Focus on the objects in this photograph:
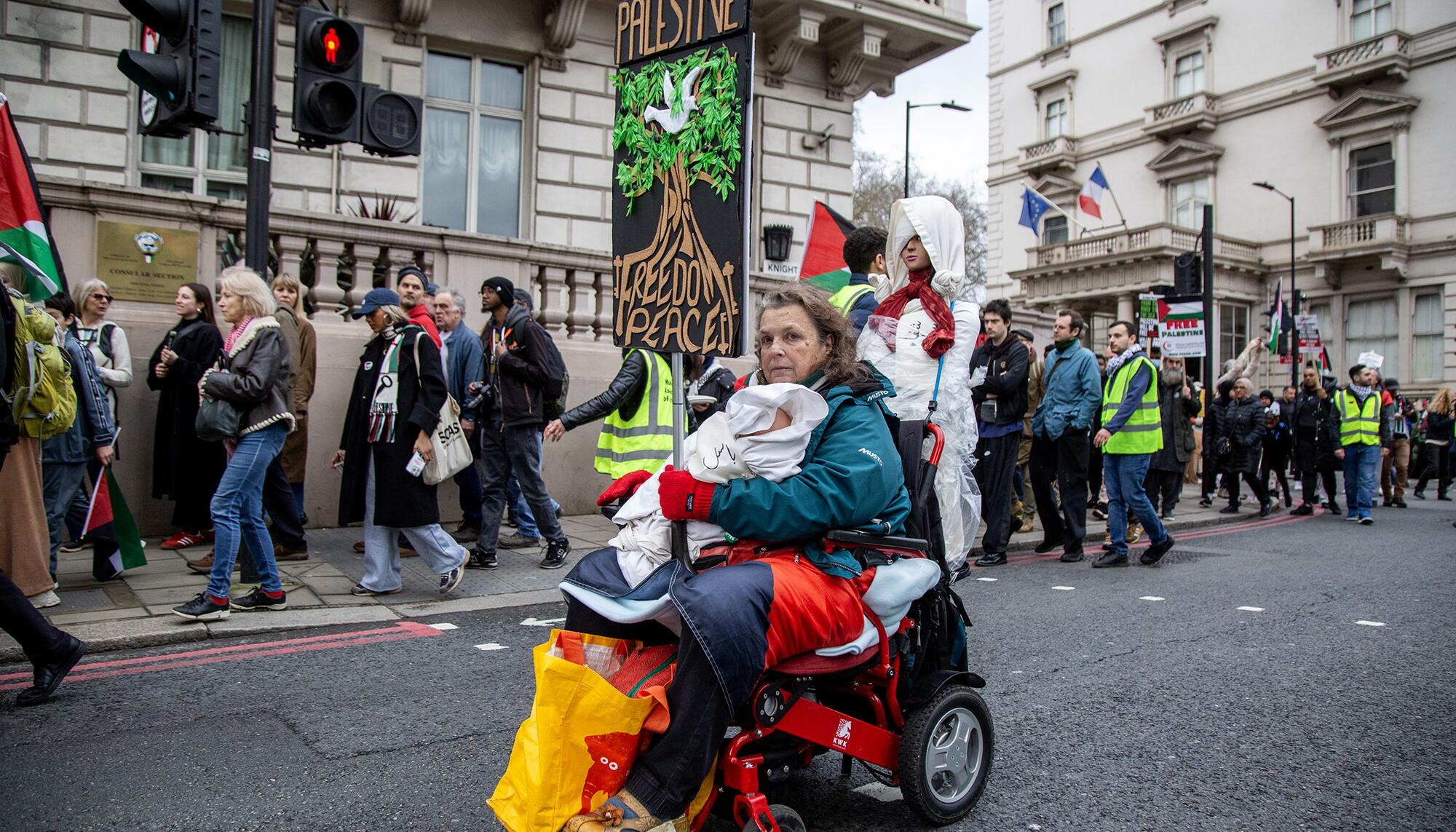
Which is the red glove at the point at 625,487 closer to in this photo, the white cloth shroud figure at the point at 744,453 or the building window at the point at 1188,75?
the white cloth shroud figure at the point at 744,453

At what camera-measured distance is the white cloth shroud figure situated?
8.89 feet

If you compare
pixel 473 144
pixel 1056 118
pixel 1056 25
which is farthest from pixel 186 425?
pixel 1056 25

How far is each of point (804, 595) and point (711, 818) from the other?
3.16ft

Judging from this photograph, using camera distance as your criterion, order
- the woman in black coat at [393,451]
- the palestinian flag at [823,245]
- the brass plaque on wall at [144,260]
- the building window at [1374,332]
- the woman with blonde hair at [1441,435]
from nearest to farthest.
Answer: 1. the woman in black coat at [393,451]
2. the brass plaque on wall at [144,260]
3. the palestinian flag at [823,245]
4. the woman with blonde hair at [1441,435]
5. the building window at [1374,332]

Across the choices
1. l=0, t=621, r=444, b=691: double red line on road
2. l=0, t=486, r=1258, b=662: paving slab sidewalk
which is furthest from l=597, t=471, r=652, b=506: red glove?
l=0, t=486, r=1258, b=662: paving slab sidewalk

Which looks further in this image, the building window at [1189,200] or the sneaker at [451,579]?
the building window at [1189,200]

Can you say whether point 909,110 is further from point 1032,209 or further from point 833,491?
point 833,491

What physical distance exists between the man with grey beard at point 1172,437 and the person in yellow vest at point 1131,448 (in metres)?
2.43

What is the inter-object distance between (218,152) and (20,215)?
24.7 feet

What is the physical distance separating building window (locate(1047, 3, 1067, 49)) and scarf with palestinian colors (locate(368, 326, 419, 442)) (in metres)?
42.2

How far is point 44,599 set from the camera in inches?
219

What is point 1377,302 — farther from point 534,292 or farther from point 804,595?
point 804,595

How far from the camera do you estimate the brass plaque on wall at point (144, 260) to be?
799 cm

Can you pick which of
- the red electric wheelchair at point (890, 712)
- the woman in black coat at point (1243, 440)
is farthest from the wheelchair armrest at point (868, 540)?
the woman in black coat at point (1243, 440)
